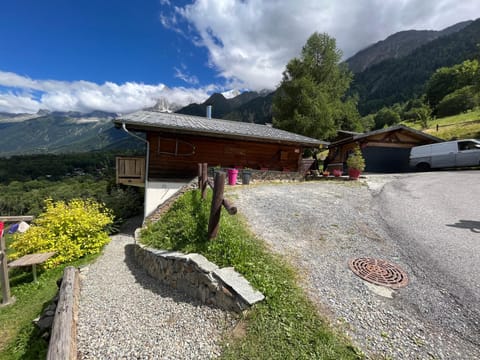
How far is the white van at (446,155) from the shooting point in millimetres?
13812

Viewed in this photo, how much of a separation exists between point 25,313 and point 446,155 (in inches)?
898

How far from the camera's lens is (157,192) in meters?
9.12

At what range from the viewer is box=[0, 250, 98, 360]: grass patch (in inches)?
143

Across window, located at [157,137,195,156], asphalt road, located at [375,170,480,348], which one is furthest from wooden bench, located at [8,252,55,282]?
asphalt road, located at [375,170,480,348]

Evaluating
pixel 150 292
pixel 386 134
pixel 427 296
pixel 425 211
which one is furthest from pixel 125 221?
pixel 386 134

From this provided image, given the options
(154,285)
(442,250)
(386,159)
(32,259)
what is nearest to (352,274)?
(442,250)

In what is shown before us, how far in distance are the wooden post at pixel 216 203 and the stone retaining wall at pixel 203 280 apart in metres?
0.51

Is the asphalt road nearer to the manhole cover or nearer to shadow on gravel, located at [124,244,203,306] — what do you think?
the manhole cover

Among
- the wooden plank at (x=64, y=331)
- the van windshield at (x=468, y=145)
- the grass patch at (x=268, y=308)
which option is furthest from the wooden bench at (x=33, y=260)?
the van windshield at (x=468, y=145)

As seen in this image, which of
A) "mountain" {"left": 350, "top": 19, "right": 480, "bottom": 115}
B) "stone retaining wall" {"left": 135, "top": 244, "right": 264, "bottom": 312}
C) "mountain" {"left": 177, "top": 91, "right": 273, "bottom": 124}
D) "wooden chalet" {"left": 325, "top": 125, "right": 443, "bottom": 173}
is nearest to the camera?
"stone retaining wall" {"left": 135, "top": 244, "right": 264, "bottom": 312}

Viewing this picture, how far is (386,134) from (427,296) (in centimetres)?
1726

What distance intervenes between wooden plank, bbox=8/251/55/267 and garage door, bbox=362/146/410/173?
19179mm

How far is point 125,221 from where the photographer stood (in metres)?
10.5

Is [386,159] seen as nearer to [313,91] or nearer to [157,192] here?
[313,91]
